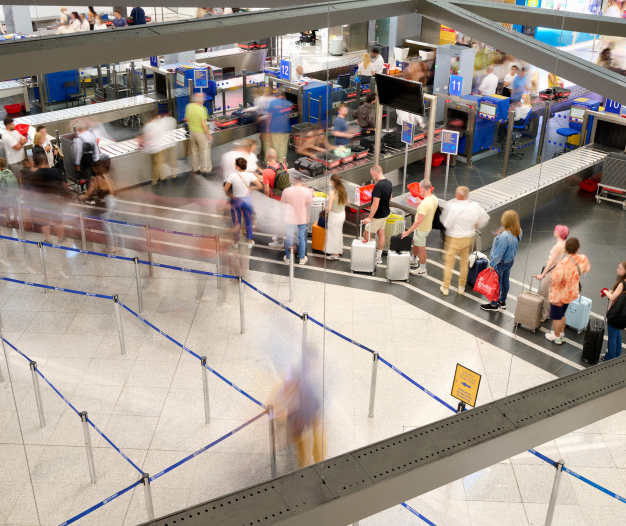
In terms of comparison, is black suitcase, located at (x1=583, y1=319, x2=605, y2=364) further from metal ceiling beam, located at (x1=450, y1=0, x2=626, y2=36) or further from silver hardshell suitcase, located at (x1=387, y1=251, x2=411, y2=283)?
metal ceiling beam, located at (x1=450, y1=0, x2=626, y2=36)

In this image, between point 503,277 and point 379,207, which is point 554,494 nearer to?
point 503,277

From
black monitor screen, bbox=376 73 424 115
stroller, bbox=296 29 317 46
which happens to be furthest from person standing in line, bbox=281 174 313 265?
stroller, bbox=296 29 317 46

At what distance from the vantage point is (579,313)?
26.6ft

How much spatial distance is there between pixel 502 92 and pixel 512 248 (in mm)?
8086

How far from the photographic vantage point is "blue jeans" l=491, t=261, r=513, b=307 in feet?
27.8

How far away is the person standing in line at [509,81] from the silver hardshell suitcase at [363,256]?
24.7ft

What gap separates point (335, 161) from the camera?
11.9 meters

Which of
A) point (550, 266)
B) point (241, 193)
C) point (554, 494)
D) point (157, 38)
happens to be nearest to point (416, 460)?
point (554, 494)

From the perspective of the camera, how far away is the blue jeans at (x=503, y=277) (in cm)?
846

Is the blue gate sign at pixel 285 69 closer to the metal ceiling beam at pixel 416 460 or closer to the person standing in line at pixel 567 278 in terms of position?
the person standing in line at pixel 567 278

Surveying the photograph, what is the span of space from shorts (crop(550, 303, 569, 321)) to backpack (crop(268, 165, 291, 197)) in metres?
4.19

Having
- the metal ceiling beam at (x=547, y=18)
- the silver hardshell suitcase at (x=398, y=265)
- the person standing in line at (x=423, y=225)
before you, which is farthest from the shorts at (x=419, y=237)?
the metal ceiling beam at (x=547, y=18)

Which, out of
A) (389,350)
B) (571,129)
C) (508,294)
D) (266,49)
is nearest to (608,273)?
(508,294)

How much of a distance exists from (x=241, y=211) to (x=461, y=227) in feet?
10.6
